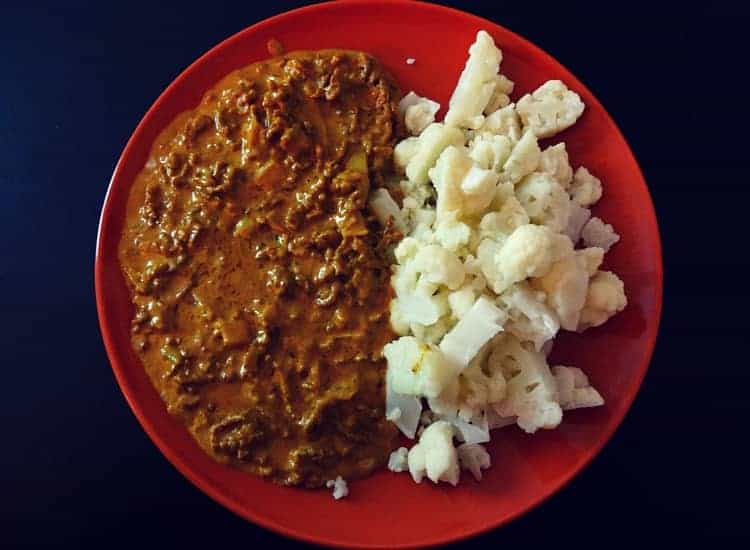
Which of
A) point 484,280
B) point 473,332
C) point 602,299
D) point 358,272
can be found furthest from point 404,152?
point 602,299

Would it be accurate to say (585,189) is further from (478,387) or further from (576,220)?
(478,387)

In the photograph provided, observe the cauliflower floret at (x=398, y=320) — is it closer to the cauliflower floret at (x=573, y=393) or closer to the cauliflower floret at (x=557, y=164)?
the cauliflower floret at (x=573, y=393)

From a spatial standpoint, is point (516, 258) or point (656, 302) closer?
point (516, 258)

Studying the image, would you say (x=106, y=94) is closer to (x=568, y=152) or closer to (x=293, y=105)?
(x=293, y=105)

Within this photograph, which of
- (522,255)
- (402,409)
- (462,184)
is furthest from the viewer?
(402,409)

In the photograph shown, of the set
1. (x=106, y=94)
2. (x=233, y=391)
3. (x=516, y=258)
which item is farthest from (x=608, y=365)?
(x=106, y=94)

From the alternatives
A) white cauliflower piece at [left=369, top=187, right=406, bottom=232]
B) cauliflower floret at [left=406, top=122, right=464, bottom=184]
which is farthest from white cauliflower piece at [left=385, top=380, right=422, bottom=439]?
cauliflower floret at [left=406, top=122, right=464, bottom=184]

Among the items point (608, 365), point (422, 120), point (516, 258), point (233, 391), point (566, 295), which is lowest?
point (608, 365)
